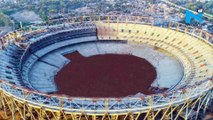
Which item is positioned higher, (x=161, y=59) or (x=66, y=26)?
(x=66, y=26)

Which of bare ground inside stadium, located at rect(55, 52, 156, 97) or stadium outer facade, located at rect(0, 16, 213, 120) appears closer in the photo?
stadium outer facade, located at rect(0, 16, 213, 120)

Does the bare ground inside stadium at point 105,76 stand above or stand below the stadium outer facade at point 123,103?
below

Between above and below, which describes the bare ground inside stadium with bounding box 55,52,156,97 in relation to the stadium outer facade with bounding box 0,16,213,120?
below

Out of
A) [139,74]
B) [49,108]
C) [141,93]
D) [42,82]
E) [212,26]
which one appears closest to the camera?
[49,108]

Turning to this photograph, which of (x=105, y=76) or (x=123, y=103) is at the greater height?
(x=123, y=103)

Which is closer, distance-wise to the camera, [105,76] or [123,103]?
[123,103]

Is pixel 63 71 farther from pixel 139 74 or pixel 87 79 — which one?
pixel 139 74

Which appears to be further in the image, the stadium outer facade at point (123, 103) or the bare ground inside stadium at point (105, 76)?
the bare ground inside stadium at point (105, 76)

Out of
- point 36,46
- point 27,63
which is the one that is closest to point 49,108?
point 27,63
